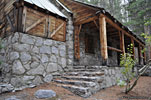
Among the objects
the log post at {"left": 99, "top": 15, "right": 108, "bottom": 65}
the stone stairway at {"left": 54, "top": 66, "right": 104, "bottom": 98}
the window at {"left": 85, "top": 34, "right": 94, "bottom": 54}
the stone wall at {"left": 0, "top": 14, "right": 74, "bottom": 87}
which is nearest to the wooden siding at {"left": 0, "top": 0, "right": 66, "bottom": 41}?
the stone wall at {"left": 0, "top": 14, "right": 74, "bottom": 87}

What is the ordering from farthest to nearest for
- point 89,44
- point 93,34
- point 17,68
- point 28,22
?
point 93,34 → point 89,44 → point 28,22 → point 17,68

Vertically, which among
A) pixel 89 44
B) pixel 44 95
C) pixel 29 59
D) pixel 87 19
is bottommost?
pixel 44 95

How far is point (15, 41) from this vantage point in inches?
175

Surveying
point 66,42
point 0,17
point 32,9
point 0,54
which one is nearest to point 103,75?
point 66,42

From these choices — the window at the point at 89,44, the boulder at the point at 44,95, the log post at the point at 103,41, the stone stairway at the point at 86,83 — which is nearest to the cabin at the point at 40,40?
the log post at the point at 103,41

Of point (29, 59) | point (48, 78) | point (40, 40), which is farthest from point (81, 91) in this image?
point (40, 40)

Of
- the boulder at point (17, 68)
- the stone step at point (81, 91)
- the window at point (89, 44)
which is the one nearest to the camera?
the stone step at point (81, 91)

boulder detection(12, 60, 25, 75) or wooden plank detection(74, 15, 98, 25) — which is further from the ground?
wooden plank detection(74, 15, 98, 25)

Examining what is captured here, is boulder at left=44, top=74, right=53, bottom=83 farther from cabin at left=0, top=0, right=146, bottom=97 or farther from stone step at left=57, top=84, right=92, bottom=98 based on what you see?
stone step at left=57, top=84, right=92, bottom=98

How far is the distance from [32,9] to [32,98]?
12.2 feet

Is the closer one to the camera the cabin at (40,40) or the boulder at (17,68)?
the boulder at (17,68)

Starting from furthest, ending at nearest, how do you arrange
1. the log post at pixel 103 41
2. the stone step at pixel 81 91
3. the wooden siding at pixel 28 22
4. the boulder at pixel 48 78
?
the log post at pixel 103 41
the boulder at pixel 48 78
the wooden siding at pixel 28 22
the stone step at pixel 81 91

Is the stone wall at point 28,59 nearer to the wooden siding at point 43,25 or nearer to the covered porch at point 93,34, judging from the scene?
the wooden siding at point 43,25

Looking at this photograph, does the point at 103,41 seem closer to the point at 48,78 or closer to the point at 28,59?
the point at 48,78
